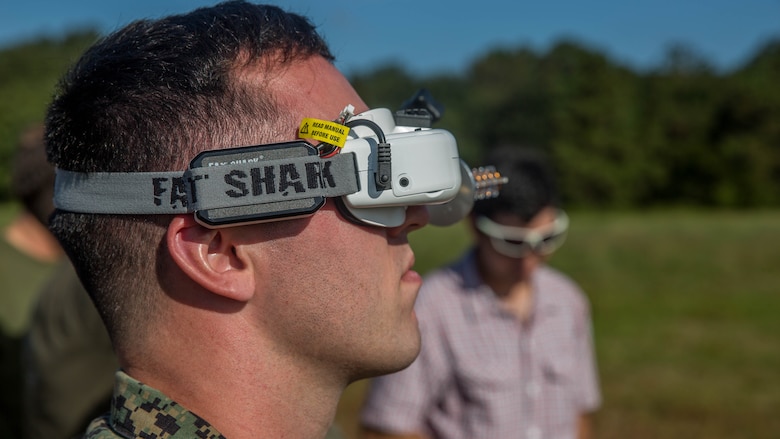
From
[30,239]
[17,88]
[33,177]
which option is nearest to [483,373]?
[33,177]

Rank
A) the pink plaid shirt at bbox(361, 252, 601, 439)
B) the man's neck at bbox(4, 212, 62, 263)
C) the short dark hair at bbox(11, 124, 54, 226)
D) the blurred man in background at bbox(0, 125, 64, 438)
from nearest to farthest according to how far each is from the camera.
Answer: the pink plaid shirt at bbox(361, 252, 601, 439)
the blurred man in background at bbox(0, 125, 64, 438)
the short dark hair at bbox(11, 124, 54, 226)
the man's neck at bbox(4, 212, 62, 263)

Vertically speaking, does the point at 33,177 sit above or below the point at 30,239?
above

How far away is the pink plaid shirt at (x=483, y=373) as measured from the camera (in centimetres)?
398

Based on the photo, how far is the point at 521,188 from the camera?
14.7 ft

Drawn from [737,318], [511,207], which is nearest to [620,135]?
[737,318]

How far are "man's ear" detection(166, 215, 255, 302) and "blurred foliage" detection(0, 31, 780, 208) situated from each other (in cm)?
4687

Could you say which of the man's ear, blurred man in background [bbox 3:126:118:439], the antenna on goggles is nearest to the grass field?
blurred man in background [bbox 3:126:118:439]

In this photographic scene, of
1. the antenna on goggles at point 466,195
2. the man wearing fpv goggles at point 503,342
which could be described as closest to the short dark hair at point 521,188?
the man wearing fpv goggles at point 503,342

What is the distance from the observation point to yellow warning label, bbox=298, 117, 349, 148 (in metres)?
1.76

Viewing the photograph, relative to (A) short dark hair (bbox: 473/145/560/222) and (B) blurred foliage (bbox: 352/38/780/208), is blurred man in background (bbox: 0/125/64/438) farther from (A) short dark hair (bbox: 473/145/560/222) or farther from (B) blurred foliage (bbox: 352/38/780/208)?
(B) blurred foliage (bbox: 352/38/780/208)

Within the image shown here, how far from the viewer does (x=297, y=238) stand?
70.1 inches

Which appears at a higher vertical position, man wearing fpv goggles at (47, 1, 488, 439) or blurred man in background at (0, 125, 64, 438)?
man wearing fpv goggles at (47, 1, 488, 439)

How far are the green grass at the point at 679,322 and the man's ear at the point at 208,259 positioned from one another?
768cm

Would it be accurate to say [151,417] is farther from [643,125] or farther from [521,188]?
[643,125]
